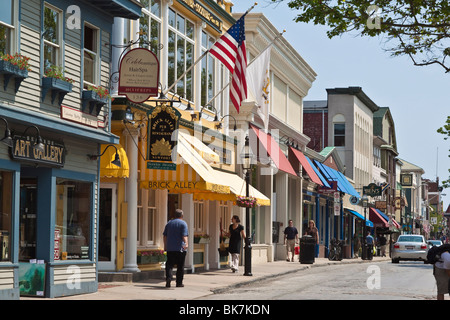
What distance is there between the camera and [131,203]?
2198 centimetres

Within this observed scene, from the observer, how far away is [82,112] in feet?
60.2

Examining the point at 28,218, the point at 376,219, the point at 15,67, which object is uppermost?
the point at 15,67

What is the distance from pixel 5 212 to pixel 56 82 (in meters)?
2.74

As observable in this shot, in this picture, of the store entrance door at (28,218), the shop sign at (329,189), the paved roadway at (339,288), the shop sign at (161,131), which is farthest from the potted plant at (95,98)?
the shop sign at (329,189)

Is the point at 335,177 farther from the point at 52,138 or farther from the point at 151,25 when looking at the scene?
the point at 52,138

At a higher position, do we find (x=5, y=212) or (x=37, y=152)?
(x=37, y=152)

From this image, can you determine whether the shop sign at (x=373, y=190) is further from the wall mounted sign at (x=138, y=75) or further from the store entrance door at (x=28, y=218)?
the store entrance door at (x=28, y=218)

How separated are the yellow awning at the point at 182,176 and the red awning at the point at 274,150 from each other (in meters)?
10.4

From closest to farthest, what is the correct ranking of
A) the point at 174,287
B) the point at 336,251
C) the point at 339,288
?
the point at 174,287 < the point at 339,288 < the point at 336,251

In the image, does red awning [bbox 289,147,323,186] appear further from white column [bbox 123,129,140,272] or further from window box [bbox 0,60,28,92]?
window box [bbox 0,60,28,92]

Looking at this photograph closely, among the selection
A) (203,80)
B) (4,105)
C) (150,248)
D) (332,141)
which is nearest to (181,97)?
(203,80)

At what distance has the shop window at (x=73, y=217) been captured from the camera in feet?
58.9

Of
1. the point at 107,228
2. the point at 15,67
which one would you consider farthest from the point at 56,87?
the point at 107,228
